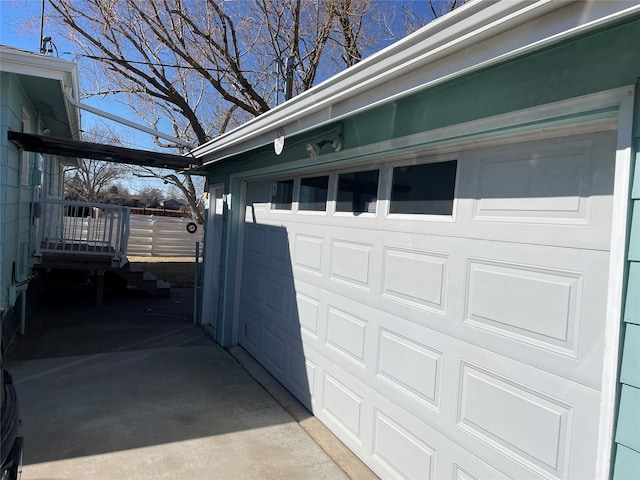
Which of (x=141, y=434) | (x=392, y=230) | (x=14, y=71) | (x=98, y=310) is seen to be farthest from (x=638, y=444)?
(x=98, y=310)

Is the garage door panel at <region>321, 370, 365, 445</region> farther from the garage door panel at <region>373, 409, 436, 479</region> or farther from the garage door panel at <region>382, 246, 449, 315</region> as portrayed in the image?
the garage door panel at <region>382, 246, 449, 315</region>

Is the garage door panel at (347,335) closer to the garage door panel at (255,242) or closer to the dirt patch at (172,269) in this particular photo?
the garage door panel at (255,242)

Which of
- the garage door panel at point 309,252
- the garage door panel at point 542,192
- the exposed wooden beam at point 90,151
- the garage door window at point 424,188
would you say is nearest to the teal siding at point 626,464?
the garage door panel at point 542,192

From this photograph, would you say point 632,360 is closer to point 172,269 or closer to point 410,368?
point 410,368

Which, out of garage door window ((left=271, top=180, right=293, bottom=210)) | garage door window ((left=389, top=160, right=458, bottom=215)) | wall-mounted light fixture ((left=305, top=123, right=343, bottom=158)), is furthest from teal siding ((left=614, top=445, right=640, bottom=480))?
garage door window ((left=271, top=180, right=293, bottom=210))

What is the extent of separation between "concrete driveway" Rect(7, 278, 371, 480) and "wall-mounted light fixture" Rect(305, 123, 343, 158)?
245 centimetres

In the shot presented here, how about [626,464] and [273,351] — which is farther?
[273,351]

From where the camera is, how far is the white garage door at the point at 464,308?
185 cm

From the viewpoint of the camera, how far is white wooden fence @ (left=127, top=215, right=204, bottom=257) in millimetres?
16625

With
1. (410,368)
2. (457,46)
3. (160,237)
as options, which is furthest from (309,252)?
(160,237)

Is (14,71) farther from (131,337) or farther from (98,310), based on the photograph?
(98,310)

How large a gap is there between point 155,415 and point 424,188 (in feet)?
10.3

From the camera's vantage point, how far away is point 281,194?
4852mm

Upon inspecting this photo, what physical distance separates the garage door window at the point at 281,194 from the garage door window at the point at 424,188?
1787mm
